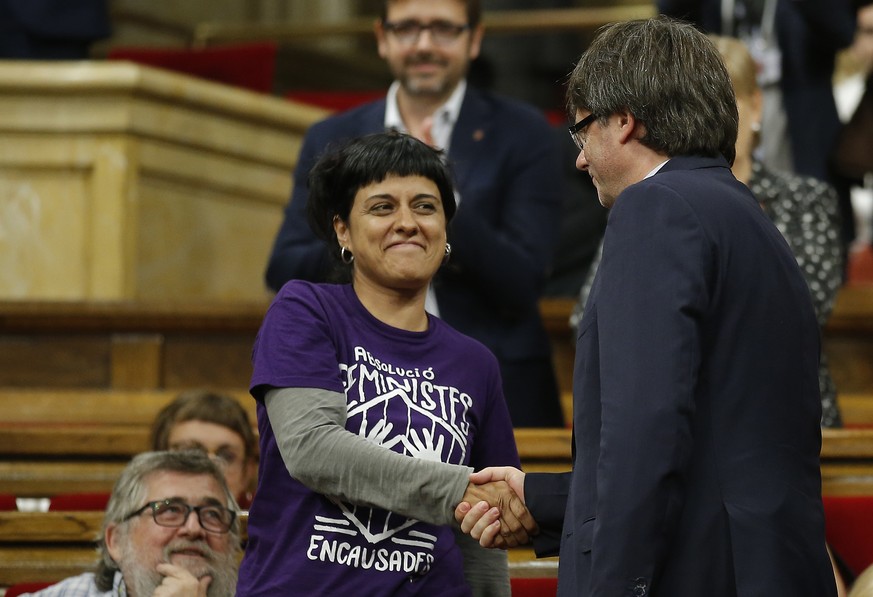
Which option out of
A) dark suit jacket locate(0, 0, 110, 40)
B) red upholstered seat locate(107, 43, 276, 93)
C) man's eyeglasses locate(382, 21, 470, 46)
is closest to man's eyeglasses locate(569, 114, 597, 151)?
man's eyeglasses locate(382, 21, 470, 46)

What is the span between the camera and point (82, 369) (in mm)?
4805

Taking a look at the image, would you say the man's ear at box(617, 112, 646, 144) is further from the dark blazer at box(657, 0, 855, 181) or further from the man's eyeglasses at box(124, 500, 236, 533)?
the dark blazer at box(657, 0, 855, 181)

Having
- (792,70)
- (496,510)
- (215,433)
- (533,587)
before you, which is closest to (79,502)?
(215,433)

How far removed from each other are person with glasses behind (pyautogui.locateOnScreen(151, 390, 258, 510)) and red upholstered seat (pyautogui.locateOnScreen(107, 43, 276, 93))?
2.73 m

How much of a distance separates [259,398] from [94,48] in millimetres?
5728

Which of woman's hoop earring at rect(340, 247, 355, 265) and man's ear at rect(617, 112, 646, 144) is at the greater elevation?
man's ear at rect(617, 112, 646, 144)

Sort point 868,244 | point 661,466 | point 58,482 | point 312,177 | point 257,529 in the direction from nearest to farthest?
point 661,466 < point 257,529 < point 312,177 < point 58,482 < point 868,244

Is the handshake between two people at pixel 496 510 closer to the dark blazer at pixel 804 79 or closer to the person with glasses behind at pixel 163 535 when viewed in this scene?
the person with glasses behind at pixel 163 535

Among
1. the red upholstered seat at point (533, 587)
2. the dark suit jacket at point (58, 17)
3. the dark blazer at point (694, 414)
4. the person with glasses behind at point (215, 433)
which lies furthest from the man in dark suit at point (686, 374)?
the dark suit jacket at point (58, 17)

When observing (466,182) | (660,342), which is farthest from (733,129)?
(466,182)

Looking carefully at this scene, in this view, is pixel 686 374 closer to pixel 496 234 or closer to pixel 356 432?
pixel 356 432

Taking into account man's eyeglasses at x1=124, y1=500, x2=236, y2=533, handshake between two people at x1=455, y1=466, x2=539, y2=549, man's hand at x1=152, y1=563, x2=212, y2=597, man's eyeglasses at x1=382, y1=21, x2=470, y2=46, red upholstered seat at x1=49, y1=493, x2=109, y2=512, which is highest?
man's eyeglasses at x1=382, y1=21, x2=470, y2=46

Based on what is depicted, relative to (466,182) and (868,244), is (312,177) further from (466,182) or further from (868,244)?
(868,244)

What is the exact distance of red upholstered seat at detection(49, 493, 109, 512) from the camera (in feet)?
11.7
